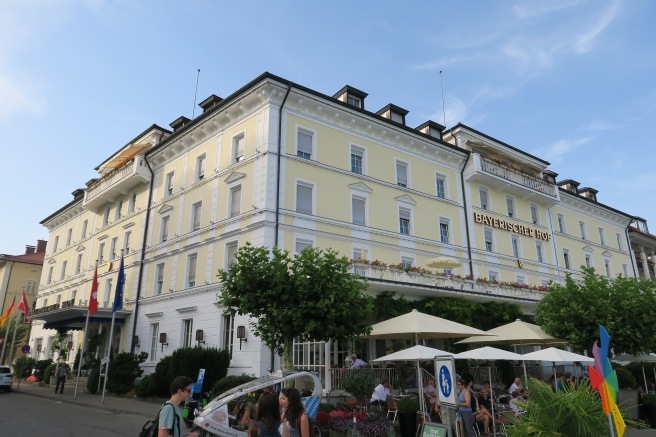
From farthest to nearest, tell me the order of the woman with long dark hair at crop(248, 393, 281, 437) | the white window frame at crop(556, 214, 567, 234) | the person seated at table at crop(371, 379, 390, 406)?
the white window frame at crop(556, 214, 567, 234) → the person seated at table at crop(371, 379, 390, 406) → the woman with long dark hair at crop(248, 393, 281, 437)

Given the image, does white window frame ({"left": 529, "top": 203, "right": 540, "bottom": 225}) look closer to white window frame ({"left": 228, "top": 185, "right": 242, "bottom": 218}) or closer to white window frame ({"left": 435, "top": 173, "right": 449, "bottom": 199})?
white window frame ({"left": 435, "top": 173, "right": 449, "bottom": 199})

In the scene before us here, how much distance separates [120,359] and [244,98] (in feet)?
49.5

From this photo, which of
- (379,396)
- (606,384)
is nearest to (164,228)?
(379,396)

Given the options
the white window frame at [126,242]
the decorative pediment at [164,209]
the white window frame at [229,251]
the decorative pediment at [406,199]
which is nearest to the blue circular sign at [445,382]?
the white window frame at [229,251]

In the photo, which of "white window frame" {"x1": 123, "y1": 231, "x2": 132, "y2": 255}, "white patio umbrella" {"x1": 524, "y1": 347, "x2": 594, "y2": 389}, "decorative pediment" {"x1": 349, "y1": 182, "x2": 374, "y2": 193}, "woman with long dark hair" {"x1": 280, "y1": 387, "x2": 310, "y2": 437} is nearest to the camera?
"woman with long dark hair" {"x1": 280, "y1": 387, "x2": 310, "y2": 437}

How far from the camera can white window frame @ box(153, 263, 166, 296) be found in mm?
26594

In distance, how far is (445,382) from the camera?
7.29 meters

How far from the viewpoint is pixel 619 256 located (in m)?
40.8

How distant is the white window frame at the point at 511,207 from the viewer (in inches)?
1272

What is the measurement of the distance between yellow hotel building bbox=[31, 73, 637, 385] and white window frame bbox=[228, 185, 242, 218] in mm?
112

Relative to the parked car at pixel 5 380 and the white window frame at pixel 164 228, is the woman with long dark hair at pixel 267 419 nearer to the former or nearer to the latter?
the white window frame at pixel 164 228

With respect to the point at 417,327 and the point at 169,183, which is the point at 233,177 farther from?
the point at 417,327

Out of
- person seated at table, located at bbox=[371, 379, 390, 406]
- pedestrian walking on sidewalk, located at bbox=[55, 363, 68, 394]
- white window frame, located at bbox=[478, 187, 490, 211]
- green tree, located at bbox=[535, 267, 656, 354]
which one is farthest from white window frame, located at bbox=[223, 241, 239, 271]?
white window frame, located at bbox=[478, 187, 490, 211]

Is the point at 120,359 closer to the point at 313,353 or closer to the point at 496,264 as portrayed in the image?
the point at 313,353
